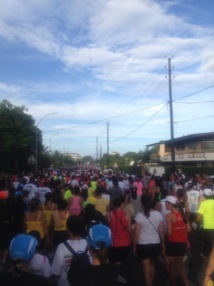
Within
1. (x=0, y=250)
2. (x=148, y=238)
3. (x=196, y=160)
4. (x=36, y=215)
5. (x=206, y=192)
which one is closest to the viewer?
(x=148, y=238)

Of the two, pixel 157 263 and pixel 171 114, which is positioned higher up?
pixel 171 114

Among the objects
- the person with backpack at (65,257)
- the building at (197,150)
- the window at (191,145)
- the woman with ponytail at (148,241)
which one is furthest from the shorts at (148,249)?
the window at (191,145)

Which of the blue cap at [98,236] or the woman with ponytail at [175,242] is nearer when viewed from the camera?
the blue cap at [98,236]

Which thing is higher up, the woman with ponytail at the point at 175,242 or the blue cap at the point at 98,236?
the blue cap at the point at 98,236

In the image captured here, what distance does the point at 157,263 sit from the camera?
341 inches

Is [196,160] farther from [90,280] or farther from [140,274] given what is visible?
[90,280]

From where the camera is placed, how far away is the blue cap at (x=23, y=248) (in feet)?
11.1

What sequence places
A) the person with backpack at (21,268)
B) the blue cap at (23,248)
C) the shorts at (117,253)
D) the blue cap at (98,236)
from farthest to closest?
1. the shorts at (117,253)
2. the blue cap at (98,236)
3. the blue cap at (23,248)
4. the person with backpack at (21,268)

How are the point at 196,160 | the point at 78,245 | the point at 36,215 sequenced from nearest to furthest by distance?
the point at 78,245, the point at 36,215, the point at 196,160

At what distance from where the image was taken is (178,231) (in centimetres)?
662

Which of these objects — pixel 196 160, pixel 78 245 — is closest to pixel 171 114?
pixel 196 160

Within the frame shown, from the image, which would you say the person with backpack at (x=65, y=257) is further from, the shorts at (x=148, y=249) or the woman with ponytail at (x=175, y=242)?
the woman with ponytail at (x=175, y=242)

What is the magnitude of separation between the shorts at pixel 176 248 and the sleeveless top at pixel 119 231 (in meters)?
0.71

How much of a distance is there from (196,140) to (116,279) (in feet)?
181
